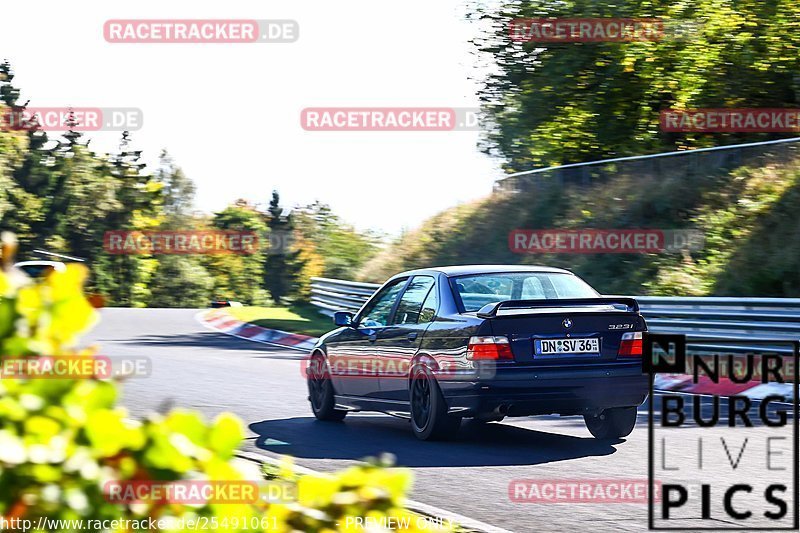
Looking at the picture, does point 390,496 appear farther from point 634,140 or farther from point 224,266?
point 224,266

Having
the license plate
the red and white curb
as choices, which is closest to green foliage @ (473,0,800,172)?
the red and white curb

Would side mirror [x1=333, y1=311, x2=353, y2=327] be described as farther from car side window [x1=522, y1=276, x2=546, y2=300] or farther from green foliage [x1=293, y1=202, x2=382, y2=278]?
green foliage [x1=293, y1=202, x2=382, y2=278]

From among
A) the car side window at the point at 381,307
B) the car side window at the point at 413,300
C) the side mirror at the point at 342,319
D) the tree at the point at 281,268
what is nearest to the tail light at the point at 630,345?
the car side window at the point at 413,300

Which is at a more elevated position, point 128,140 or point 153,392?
point 128,140

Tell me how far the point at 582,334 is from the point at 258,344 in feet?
45.7

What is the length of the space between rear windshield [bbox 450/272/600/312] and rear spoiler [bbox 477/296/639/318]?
484 millimetres

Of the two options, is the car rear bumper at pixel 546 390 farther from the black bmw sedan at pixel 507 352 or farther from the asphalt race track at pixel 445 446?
the asphalt race track at pixel 445 446

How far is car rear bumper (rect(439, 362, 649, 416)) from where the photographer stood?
30.3ft

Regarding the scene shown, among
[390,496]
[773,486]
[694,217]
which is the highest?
[694,217]

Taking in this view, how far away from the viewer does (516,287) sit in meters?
10.3

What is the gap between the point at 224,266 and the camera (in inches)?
4751

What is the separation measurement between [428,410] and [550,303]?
1.40 m

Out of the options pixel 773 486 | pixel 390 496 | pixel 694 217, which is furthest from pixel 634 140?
pixel 390 496

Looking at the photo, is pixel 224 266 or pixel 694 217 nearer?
pixel 694 217
